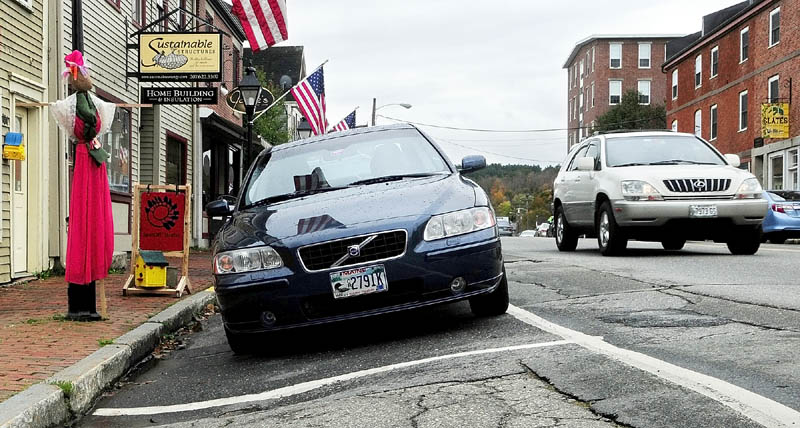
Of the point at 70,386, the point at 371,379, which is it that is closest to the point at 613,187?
the point at 371,379

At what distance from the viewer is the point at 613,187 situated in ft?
39.3

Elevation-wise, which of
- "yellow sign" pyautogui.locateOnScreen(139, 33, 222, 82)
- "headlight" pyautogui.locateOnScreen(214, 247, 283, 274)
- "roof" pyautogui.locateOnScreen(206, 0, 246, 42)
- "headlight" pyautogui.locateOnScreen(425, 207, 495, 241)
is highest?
"roof" pyautogui.locateOnScreen(206, 0, 246, 42)

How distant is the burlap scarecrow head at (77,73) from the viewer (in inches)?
291

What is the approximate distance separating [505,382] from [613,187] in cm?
800

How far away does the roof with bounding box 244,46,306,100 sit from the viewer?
174 feet

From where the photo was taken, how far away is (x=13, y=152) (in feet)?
35.9

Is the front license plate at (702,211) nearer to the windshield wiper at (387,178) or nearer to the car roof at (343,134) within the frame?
the car roof at (343,134)

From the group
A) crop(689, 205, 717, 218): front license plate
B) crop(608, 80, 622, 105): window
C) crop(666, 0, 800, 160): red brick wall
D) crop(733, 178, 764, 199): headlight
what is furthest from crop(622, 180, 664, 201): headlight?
crop(608, 80, 622, 105): window

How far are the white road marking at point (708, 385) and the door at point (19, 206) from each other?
27.1ft

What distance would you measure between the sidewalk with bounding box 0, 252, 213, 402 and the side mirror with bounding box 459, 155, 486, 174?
297cm

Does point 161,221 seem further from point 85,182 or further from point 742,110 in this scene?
point 742,110

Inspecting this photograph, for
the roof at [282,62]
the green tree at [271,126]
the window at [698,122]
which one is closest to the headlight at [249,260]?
the green tree at [271,126]

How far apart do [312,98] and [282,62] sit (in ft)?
97.8

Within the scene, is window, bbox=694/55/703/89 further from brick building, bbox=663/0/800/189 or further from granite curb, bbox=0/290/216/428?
granite curb, bbox=0/290/216/428
